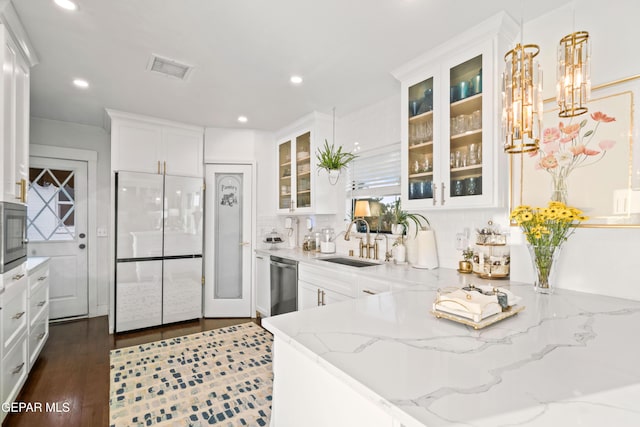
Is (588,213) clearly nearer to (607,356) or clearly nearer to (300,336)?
(607,356)

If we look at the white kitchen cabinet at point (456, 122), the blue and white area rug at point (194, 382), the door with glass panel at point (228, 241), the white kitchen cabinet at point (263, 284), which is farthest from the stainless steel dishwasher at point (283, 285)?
the white kitchen cabinet at point (456, 122)

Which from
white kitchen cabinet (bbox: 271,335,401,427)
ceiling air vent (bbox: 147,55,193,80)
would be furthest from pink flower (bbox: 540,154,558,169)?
ceiling air vent (bbox: 147,55,193,80)

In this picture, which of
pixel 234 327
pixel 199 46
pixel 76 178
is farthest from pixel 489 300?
pixel 76 178

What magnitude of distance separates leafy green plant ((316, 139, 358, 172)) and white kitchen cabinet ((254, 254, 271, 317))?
1.35 m

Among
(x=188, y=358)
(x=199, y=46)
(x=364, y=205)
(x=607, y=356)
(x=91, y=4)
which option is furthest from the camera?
(x=364, y=205)

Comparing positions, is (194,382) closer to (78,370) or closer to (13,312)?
(78,370)

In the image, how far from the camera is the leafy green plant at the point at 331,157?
3.48m

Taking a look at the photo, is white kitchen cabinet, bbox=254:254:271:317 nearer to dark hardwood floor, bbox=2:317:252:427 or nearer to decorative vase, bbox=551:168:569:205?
dark hardwood floor, bbox=2:317:252:427

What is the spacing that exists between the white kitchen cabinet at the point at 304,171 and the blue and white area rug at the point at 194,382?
5.22 feet

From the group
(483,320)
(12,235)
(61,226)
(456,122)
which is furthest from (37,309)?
(456,122)

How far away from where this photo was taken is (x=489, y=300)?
1188 millimetres

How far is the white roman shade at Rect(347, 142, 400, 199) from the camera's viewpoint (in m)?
3.20

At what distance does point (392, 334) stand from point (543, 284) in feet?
3.84

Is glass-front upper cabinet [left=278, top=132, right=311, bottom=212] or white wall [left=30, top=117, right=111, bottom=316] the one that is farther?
white wall [left=30, top=117, right=111, bottom=316]
